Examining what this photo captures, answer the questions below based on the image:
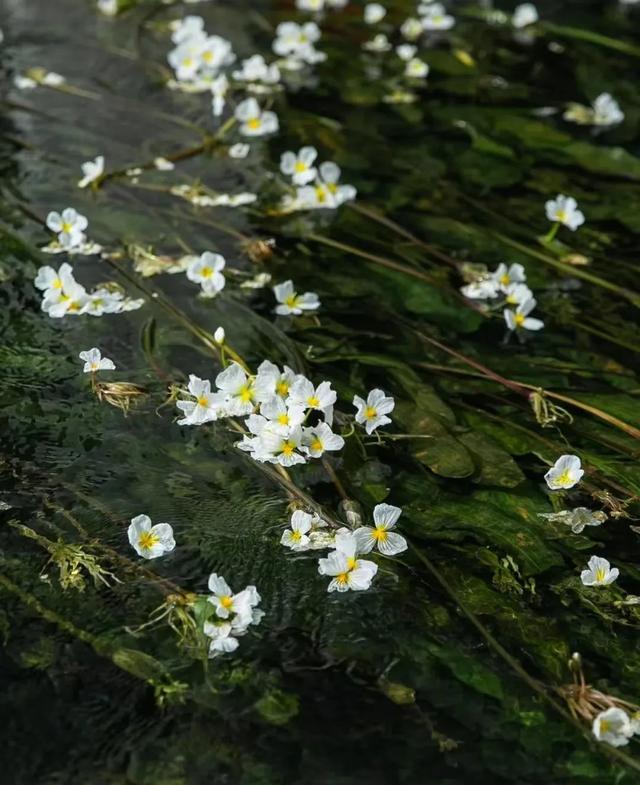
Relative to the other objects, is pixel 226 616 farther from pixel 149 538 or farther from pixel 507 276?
pixel 507 276

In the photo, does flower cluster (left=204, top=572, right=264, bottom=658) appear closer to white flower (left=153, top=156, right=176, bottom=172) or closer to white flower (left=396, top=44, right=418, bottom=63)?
white flower (left=153, top=156, right=176, bottom=172)

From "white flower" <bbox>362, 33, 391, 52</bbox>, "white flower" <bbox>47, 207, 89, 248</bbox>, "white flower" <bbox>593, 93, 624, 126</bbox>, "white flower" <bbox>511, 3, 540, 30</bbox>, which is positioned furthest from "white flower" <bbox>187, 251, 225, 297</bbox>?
"white flower" <bbox>511, 3, 540, 30</bbox>

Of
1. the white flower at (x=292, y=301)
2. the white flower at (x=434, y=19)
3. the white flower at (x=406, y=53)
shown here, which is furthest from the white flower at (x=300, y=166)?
the white flower at (x=434, y=19)

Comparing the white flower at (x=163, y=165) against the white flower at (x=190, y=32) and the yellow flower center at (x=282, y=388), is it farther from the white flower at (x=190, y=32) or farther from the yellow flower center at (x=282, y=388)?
the yellow flower center at (x=282, y=388)

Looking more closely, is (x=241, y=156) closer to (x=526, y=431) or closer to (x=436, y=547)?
(x=526, y=431)

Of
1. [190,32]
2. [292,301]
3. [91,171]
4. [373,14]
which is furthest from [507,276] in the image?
[373,14]
